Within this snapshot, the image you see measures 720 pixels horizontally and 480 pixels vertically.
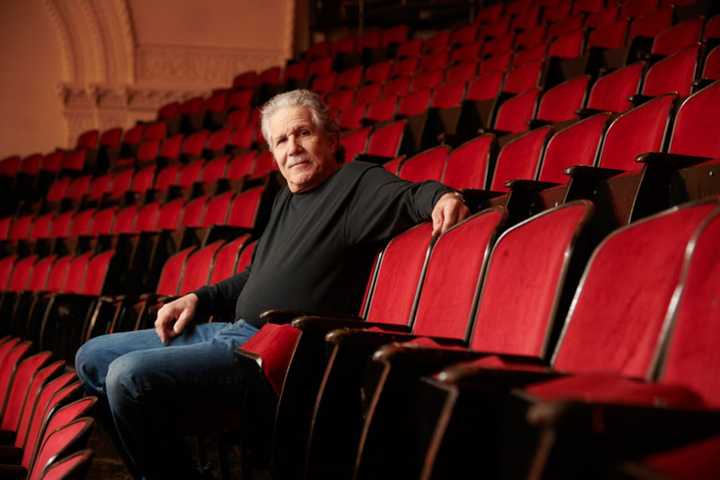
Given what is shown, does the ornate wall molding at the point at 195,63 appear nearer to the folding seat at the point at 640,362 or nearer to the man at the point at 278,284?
the man at the point at 278,284

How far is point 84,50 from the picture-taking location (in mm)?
1845

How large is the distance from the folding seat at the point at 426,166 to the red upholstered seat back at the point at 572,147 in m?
0.10

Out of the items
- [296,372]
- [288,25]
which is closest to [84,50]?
[288,25]

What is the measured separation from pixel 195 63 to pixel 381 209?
1.62 m

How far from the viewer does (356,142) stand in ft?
2.89

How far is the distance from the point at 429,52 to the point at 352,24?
610 mm

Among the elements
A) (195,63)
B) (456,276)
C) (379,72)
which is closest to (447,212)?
(456,276)

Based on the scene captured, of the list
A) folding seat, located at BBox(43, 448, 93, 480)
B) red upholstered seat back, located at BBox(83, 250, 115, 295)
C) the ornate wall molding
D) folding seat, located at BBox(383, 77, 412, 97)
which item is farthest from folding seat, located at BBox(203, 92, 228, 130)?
folding seat, located at BBox(43, 448, 93, 480)

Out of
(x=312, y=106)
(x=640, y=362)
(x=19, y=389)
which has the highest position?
(x=312, y=106)

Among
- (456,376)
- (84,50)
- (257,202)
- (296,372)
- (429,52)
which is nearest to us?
(456,376)

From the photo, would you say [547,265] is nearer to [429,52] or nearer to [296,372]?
[296,372]

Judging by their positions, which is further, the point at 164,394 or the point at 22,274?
the point at 22,274

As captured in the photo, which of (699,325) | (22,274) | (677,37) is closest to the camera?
(699,325)

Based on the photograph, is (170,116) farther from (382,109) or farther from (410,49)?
(382,109)
